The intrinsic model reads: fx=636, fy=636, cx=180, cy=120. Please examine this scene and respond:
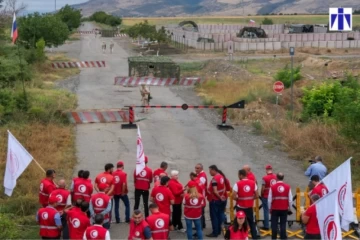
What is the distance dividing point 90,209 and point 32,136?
9774 mm

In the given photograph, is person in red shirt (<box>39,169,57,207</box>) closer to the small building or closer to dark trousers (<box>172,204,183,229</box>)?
dark trousers (<box>172,204,183,229</box>)

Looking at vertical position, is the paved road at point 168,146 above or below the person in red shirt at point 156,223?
below

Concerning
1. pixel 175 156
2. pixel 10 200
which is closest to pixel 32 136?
pixel 175 156

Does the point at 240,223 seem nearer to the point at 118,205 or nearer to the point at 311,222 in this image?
the point at 311,222

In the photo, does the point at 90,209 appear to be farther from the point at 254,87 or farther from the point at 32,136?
Result: the point at 254,87

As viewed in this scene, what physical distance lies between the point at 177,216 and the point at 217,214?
0.88m

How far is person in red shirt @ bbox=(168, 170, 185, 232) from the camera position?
12.3 meters

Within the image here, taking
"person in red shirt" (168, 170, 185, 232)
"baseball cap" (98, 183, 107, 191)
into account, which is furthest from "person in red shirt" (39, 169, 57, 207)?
"person in red shirt" (168, 170, 185, 232)

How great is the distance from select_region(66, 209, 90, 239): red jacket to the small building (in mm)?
27792

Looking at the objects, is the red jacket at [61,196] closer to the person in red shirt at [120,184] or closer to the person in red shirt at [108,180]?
the person in red shirt at [108,180]

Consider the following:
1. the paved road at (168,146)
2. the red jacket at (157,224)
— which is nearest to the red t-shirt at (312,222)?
the red jacket at (157,224)

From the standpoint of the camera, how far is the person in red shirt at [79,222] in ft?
33.7

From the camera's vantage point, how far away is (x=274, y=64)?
168 ft

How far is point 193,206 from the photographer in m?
11.8
